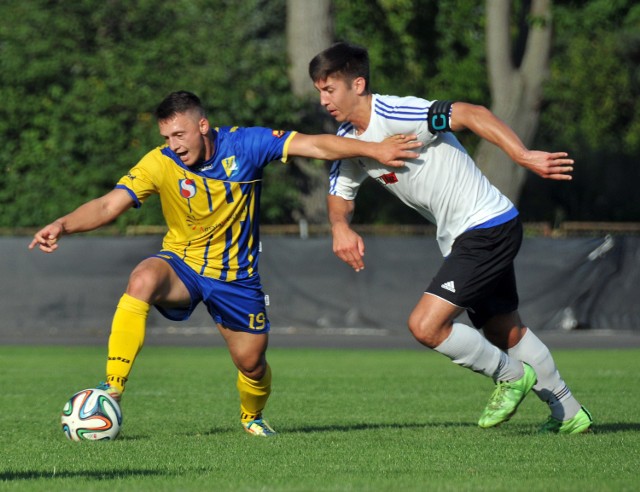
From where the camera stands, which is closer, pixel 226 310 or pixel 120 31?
pixel 226 310

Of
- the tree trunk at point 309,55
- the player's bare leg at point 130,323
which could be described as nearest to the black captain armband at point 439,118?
the player's bare leg at point 130,323

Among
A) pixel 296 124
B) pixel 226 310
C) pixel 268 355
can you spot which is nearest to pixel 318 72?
pixel 226 310

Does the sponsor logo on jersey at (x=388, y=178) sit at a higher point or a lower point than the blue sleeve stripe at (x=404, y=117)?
lower

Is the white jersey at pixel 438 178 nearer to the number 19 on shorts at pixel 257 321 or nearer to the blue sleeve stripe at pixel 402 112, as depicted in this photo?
the blue sleeve stripe at pixel 402 112

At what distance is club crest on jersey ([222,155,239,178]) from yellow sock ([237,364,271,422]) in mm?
1293

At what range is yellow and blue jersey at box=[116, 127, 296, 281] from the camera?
7703 millimetres

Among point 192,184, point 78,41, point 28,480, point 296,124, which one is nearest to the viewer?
point 28,480

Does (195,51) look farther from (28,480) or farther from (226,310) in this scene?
(28,480)

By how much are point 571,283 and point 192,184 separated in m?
13.7

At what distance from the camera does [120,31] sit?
106ft

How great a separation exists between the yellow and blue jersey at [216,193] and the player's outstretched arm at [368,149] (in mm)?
372

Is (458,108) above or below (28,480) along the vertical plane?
above

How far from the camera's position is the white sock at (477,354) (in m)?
7.27

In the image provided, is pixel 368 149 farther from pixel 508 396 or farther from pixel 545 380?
pixel 545 380
